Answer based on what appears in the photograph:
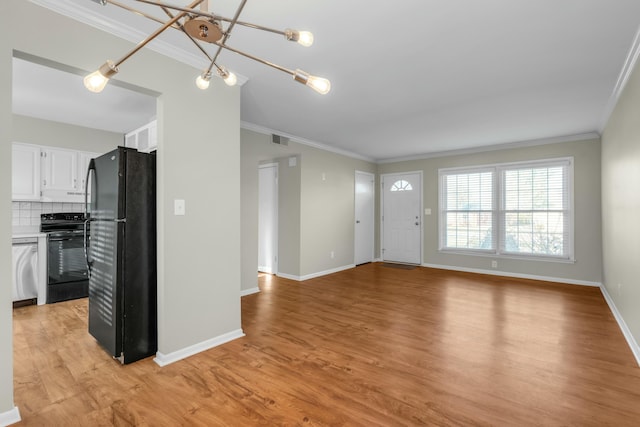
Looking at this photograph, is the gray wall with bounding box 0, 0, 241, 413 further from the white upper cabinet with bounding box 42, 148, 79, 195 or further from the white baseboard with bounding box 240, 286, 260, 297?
the white upper cabinet with bounding box 42, 148, 79, 195

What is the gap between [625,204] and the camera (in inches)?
115

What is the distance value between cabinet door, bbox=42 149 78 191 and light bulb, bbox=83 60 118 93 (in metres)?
4.04

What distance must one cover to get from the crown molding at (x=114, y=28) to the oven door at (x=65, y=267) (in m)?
3.06

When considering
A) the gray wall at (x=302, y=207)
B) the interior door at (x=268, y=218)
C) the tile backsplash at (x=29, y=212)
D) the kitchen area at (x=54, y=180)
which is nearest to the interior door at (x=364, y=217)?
the gray wall at (x=302, y=207)

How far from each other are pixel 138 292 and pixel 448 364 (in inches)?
98.7

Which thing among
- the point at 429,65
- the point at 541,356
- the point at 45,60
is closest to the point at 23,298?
the point at 45,60

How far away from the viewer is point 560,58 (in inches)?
98.7

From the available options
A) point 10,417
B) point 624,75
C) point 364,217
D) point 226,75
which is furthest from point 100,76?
point 364,217

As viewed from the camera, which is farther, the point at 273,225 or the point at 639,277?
the point at 273,225

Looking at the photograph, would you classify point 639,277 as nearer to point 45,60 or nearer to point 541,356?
point 541,356

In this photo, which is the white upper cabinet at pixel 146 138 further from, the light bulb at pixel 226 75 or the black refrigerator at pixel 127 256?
the light bulb at pixel 226 75

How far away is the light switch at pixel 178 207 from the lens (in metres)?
2.43

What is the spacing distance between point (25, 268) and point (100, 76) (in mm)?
3969

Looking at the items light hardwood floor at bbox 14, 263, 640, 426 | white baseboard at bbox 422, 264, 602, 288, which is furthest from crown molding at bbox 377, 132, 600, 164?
light hardwood floor at bbox 14, 263, 640, 426
